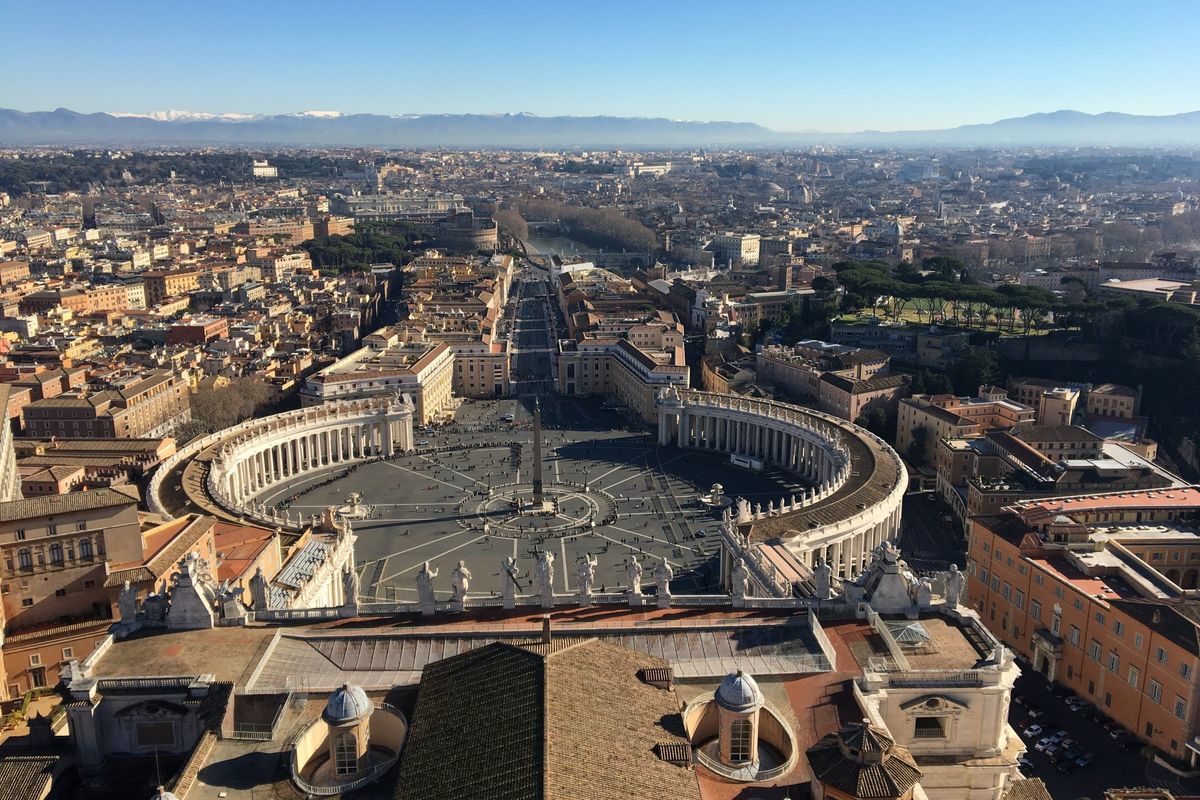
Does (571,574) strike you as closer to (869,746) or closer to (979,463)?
(979,463)

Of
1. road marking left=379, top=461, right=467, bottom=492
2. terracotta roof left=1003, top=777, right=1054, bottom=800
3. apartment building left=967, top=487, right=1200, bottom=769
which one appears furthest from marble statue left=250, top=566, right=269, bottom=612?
road marking left=379, top=461, right=467, bottom=492

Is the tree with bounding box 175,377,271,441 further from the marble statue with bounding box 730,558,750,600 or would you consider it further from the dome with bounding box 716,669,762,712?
the dome with bounding box 716,669,762,712

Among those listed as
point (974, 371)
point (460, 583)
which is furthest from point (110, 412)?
point (974, 371)

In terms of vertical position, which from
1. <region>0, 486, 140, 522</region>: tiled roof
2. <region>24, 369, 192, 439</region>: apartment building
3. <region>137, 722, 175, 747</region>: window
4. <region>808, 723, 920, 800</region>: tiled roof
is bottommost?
<region>24, 369, 192, 439</region>: apartment building

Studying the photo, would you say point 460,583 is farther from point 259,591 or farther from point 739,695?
point 739,695

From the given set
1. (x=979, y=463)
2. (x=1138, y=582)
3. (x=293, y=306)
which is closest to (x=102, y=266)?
(x=293, y=306)

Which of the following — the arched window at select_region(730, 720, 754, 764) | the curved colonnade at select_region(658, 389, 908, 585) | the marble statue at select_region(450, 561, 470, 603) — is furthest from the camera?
the curved colonnade at select_region(658, 389, 908, 585)
